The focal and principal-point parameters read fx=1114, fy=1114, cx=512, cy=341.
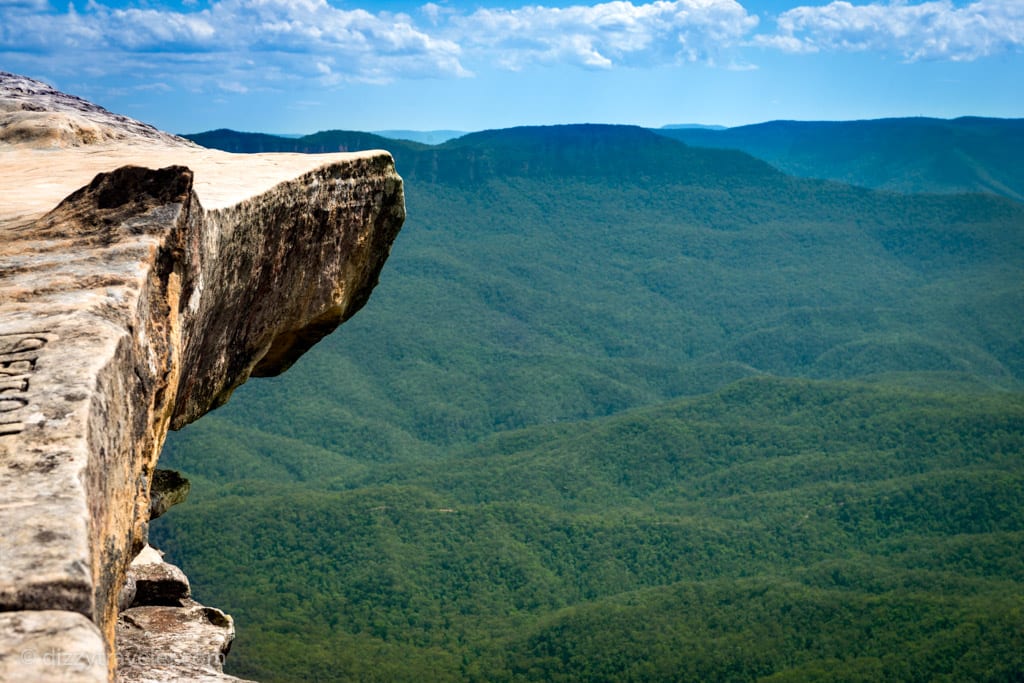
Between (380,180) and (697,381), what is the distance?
161455mm

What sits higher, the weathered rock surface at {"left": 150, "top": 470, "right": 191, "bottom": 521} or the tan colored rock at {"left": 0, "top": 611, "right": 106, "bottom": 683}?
the tan colored rock at {"left": 0, "top": 611, "right": 106, "bottom": 683}

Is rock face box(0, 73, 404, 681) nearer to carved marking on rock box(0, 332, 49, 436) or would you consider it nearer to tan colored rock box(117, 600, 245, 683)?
carved marking on rock box(0, 332, 49, 436)

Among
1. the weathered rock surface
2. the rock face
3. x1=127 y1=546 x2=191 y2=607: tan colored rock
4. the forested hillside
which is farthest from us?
the forested hillside

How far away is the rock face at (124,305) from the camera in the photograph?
3.74 meters

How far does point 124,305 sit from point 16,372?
699 millimetres

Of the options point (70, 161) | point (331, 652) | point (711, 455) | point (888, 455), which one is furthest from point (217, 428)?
point (70, 161)

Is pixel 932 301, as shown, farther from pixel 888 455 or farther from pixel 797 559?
pixel 797 559

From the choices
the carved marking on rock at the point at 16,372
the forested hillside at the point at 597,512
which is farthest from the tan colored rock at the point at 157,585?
the forested hillside at the point at 597,512

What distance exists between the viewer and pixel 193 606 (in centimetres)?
909

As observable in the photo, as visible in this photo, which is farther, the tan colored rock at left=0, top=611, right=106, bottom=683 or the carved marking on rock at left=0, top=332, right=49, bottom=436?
the carved marking on rock at left=0, top=332, right=49, bottom=436

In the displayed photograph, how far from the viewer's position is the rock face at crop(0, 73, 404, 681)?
3.74 metres

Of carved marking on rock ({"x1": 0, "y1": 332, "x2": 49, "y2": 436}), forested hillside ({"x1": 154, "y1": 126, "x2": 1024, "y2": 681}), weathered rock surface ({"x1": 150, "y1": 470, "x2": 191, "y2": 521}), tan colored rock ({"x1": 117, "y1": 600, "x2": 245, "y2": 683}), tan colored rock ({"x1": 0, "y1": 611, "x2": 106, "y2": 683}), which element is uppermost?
carved marking on rock ({"x1": 0, "y1": 332, "x2": 49, "y2": 436})

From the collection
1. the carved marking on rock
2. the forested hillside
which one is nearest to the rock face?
the carved marking on rock

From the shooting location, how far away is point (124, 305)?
5.08m
